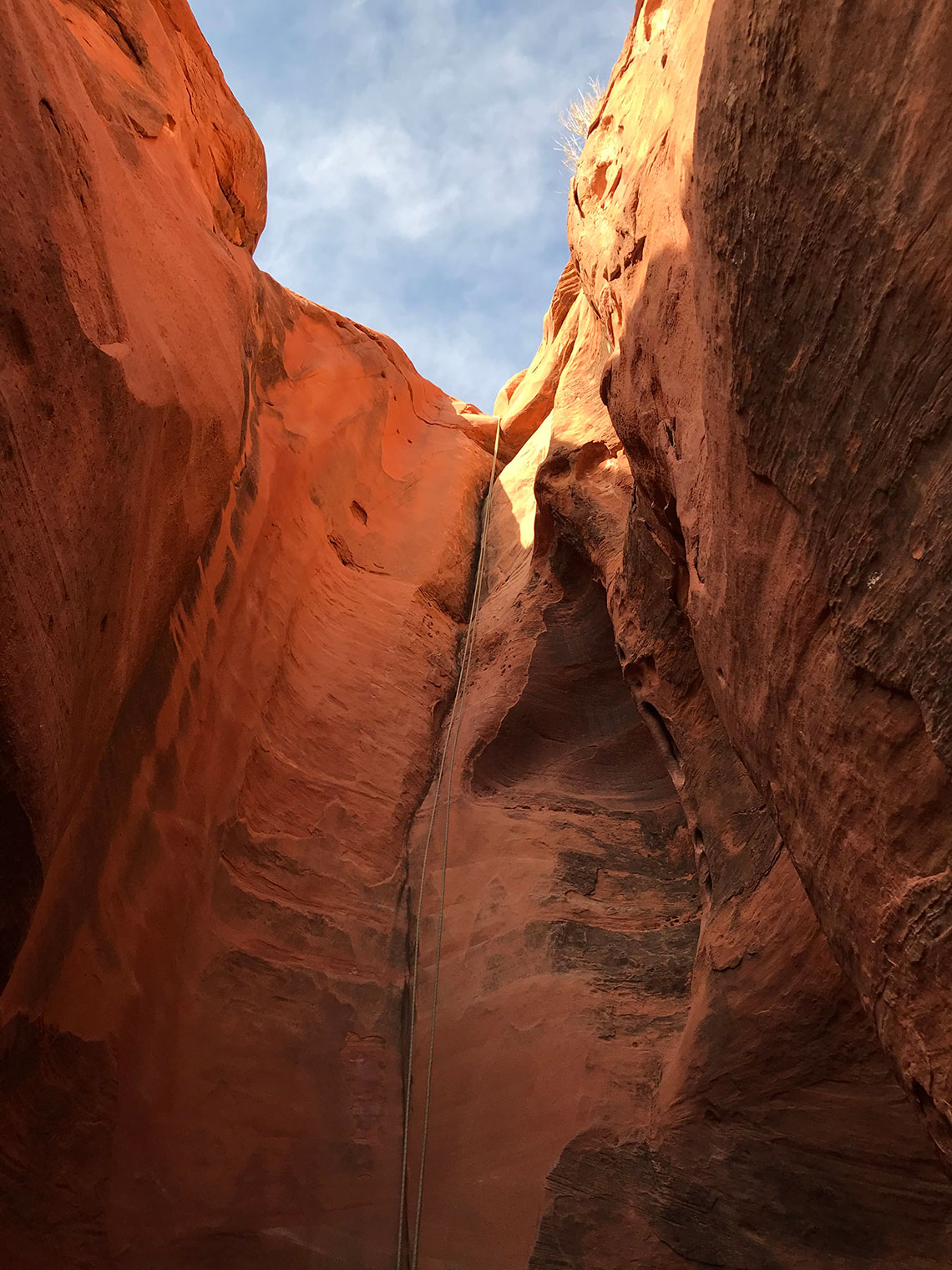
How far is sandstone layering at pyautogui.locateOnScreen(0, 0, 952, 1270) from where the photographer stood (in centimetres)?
230

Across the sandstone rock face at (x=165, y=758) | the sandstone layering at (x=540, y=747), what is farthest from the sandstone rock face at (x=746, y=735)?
the sandstone rock face at (x=165, y=758)

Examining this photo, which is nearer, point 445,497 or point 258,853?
point 258,853

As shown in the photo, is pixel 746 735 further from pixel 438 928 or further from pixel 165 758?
pixel 165 758

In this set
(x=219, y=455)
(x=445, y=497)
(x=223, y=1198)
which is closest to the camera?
(x=223, y=1198)

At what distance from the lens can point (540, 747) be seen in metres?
5.96

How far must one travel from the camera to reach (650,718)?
508 cm

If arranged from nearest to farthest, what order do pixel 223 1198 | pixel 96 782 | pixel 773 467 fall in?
pixel 773 467 → pixel 223 1198 → pixel 96 782

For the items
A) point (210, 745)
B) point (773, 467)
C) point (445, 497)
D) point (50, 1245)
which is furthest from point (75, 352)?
point (445, 497)

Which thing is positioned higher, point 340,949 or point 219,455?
point 219,455

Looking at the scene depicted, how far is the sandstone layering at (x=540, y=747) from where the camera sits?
2.30 m

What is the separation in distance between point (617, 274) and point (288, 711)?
306cm

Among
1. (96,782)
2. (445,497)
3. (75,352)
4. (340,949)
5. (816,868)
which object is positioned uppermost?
(445,497)

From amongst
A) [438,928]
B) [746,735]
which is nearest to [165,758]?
[438,928]

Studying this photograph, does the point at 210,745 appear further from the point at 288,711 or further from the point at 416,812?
the point at 416,812
